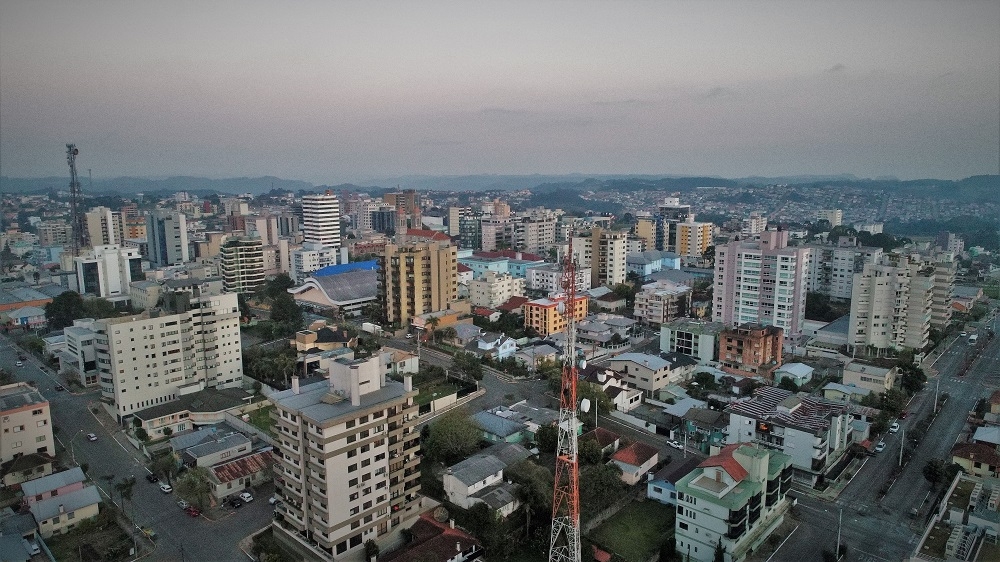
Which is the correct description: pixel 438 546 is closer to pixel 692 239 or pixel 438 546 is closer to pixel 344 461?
pixel 344 461

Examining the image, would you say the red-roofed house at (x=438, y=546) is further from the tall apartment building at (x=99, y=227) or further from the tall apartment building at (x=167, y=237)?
the tall apartment building at (x=99, y=227)

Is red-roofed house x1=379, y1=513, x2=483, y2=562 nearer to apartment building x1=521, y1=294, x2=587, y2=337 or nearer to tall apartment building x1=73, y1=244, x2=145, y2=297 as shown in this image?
apartment building x1=521, y1=294, x2=587, y2=337

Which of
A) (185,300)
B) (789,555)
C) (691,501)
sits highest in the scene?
(185,300)

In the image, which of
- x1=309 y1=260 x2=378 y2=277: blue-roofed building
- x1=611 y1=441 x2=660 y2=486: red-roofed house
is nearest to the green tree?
x1=611 y1=441 x2=660 y2=486: red-roofed house

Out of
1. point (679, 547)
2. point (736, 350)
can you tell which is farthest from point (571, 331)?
point (736, 350)

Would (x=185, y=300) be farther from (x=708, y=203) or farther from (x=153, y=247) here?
(x=708, y=203)

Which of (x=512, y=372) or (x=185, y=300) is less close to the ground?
(x=185, y=300)

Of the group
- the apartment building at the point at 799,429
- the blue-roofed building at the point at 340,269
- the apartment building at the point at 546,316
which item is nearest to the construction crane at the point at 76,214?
the blue-roofed building at the point at 340,269
